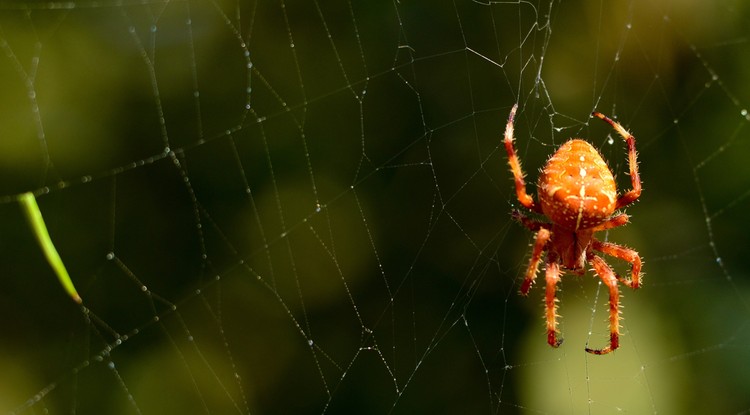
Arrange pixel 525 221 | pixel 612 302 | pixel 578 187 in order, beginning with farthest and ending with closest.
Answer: pixel 612 302
pixel 525 221
pixel 578 187

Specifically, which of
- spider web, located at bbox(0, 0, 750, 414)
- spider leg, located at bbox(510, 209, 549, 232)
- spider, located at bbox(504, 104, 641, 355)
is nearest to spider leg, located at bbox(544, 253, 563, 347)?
spider, located at bbox(504, 104, 641, 355)

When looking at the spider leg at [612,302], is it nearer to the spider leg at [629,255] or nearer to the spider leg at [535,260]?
the spider leg at [629,255]

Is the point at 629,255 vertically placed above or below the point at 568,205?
below

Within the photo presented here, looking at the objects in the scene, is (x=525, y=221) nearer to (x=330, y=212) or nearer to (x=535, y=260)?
(x=535, y=260)

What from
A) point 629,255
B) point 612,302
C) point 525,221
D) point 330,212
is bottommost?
point 612,302

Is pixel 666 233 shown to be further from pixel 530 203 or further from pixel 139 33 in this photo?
pixel 139 33

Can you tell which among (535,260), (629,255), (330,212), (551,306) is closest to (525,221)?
(535,260)

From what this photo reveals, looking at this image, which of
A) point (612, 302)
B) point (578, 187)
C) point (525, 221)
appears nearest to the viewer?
point (578, 187)
